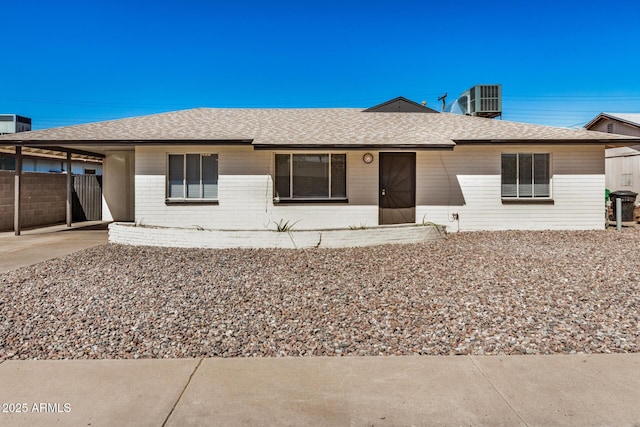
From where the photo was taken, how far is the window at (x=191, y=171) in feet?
42.0

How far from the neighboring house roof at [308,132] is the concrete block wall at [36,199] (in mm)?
2623

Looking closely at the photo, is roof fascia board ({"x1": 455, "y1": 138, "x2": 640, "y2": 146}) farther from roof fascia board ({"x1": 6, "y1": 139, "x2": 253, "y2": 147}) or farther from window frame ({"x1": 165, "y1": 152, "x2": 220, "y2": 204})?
window frame ({"x1": 165, "y1": 152, "x2": 220, "y2": 204})

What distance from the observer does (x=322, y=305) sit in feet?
18.5

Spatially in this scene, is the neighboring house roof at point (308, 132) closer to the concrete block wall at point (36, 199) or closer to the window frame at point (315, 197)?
the window frame at point (315, 197)

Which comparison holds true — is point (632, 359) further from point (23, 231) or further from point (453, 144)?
point (23, 231)

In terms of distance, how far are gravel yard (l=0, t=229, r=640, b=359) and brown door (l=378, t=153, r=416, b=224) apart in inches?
152

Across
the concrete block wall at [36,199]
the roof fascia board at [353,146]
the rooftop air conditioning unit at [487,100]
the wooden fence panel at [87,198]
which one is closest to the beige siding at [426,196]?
the roof fascia board at [353,146]

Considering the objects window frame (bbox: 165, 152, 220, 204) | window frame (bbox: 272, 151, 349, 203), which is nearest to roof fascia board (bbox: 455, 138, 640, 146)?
window frame (bbox: 272, 151, 349, 203)

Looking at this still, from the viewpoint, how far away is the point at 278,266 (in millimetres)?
8164

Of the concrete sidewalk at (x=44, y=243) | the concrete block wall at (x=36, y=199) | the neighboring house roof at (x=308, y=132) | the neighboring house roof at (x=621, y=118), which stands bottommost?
the concrete sidewalk at (x=44, y=243)

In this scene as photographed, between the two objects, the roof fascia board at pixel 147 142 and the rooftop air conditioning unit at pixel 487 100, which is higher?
the rooftop air conditioning unit at pixel 487 100

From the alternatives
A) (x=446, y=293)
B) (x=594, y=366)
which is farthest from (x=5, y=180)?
(x=594, y=366)

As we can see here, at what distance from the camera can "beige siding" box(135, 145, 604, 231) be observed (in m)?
12.7

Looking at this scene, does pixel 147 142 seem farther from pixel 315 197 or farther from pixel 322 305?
pixel 322 305
